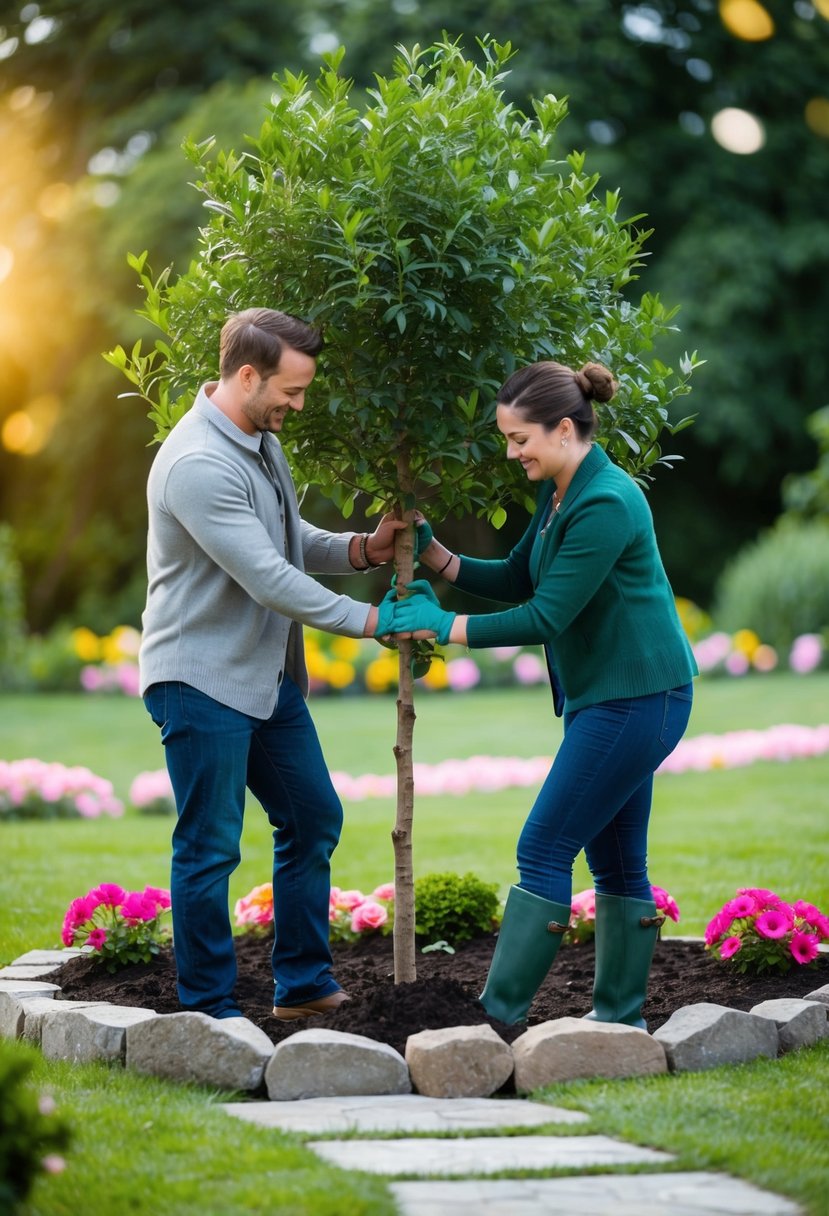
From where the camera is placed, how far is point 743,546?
80.4 feet

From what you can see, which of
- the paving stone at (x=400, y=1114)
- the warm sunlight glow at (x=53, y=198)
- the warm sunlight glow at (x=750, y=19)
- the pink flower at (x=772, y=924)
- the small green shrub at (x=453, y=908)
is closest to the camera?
the paving stone at (x=400, y=1114)

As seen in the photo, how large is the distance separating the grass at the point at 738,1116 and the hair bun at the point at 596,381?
1.93 m

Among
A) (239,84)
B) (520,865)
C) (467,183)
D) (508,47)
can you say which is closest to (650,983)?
(520,865)

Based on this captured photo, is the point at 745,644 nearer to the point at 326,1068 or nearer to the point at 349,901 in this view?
the point at 349,901

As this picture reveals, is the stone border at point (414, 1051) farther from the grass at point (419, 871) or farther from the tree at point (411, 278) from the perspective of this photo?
the tree at point (411, 278)

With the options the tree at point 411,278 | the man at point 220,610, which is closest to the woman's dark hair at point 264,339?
the man at point 220,610

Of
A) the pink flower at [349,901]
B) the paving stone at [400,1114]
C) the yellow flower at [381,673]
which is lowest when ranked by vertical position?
the paving stone at [400,1114]

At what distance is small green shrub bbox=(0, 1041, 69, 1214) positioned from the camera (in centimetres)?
276

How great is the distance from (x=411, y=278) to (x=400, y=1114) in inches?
91.9

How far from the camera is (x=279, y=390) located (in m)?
4.25

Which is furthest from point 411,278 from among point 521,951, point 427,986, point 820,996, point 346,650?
point 346,650

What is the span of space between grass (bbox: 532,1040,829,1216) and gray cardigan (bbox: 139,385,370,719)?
146cm

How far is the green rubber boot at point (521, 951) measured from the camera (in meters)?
4.14

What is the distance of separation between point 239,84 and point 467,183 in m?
21.2
